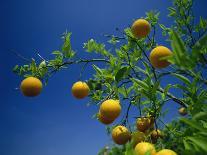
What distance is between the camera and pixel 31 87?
10.1 ft

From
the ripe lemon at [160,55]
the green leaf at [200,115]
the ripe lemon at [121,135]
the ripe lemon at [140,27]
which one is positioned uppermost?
the ripe lemon at [140,27]

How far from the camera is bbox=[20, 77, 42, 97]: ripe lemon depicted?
306cm

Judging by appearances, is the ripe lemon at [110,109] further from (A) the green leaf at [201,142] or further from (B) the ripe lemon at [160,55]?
(A) the green leaf at [201,142]

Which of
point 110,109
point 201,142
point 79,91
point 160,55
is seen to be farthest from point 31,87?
point 201,142

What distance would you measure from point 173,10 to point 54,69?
6.95 ft

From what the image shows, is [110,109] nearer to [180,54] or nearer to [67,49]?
[180,54]

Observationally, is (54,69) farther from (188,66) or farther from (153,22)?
(188,66)

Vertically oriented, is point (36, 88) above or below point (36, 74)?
below

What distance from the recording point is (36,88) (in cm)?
310

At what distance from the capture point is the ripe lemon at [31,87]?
10.0 feet

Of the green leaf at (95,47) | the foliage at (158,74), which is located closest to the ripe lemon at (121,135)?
the foliage at (158,74)

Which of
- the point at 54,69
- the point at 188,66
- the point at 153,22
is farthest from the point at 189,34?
the point at 188,66

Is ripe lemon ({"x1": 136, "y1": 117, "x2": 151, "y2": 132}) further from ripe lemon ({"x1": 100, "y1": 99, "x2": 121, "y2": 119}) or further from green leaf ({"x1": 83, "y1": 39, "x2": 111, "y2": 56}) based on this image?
green leaf ({"x1": 83, "y1": 39, "x2": 111, "y2": 56})

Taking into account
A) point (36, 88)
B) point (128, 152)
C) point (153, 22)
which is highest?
point (153, 22)
